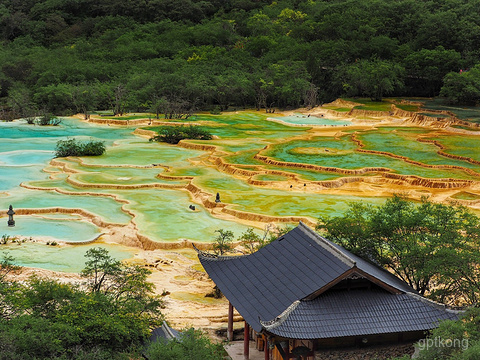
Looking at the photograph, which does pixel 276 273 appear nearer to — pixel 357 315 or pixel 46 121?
pixel 357 315

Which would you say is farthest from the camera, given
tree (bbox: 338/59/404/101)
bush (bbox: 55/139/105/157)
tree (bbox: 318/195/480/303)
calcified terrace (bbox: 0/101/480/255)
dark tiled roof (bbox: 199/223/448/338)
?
tree (bbox: 338/59/404/101)

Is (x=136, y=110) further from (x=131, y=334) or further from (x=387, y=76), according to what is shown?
(x=131, y=334)

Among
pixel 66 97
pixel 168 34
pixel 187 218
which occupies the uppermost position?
pixel 168 34

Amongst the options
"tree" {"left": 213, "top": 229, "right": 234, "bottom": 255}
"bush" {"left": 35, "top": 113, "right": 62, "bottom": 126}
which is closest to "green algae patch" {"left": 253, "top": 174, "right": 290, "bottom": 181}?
"tree" {"left": 213, "top": 229, "right": 234, "bottom": 255}

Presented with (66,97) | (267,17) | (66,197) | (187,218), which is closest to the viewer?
(187,218)

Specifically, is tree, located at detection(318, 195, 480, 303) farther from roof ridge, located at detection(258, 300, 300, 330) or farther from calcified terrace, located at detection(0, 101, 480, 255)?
calcified terrace, located at detection(0, 101, 480, 255)

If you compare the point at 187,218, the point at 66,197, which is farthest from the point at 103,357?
the point at 66,197

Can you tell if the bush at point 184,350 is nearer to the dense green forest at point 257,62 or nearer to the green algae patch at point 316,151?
the green algae patch at point 316,151
